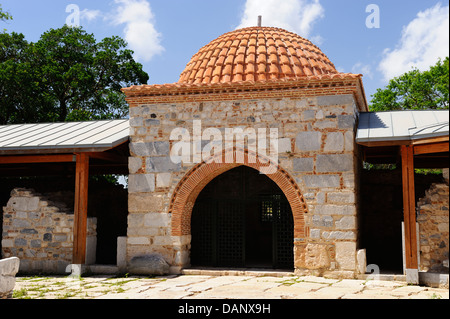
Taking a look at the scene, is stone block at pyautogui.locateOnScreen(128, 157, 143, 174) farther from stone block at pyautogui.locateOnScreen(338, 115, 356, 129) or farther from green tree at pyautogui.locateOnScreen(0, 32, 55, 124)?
green tree at pyautogui.locateOnScreen(0, 32, 55, 124)

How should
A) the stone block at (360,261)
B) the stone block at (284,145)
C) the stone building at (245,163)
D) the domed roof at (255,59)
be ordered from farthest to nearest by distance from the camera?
the domed roof at (255,59) → the stone block at (284,145) → the stone building at (245,163) → the stone block at (360,261)

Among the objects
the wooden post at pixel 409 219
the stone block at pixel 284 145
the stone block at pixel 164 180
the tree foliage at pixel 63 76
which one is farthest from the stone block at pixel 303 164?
the tree foliage at pixel 63 76

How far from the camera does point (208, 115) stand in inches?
331

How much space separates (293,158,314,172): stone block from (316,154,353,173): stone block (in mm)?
120

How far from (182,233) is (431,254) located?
14.2 ft

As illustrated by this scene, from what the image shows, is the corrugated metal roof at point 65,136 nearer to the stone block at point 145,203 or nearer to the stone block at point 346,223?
the stone block at point 145,203

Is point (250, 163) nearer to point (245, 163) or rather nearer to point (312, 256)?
point (245, 163)

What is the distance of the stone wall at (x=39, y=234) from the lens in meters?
8.81

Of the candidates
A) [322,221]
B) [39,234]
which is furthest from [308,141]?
[39,234]

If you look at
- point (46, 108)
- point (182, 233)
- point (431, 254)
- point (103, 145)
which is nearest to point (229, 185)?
point (182, 233)

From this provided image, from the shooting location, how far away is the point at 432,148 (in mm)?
7086

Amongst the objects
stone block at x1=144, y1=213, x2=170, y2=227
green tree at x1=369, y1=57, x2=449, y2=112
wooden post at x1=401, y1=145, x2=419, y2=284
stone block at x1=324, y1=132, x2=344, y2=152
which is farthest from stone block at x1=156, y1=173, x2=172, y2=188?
green tree at x1=369, y1=57, x2=449, y2=112

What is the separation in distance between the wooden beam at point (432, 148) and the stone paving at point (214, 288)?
6.87 ft

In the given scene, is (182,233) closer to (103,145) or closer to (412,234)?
A: (103,145)
